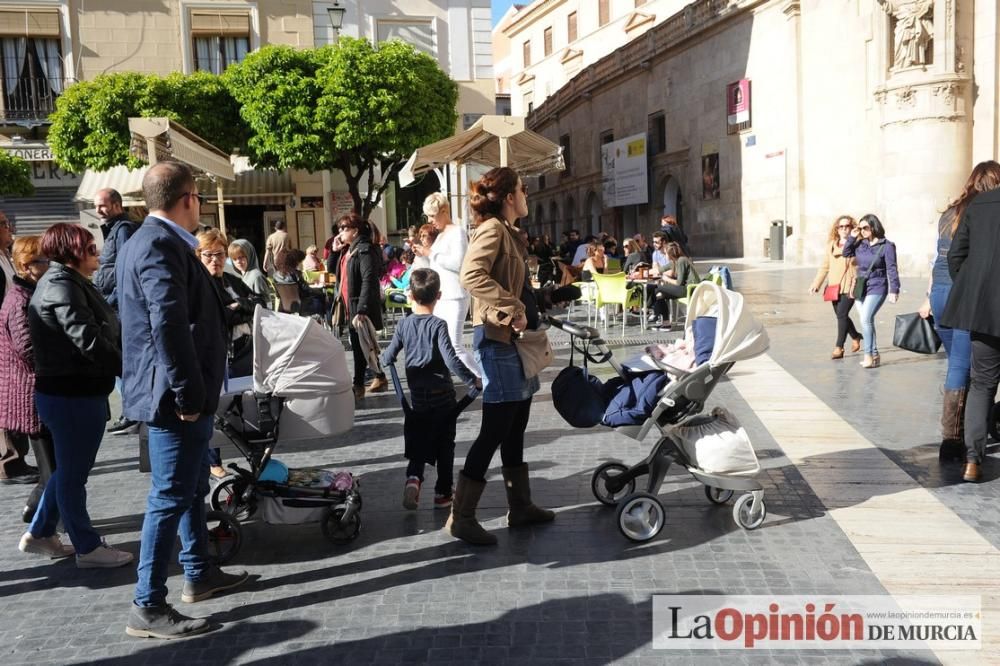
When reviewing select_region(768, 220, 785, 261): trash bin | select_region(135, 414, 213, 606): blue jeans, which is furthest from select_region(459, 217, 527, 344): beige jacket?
select_region(768, 220, 785, 261): trash bin

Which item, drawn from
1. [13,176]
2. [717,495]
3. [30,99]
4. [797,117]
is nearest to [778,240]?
[797,117]

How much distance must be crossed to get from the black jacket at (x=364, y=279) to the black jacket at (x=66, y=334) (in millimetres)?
4092

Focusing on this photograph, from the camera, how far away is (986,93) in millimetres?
23000

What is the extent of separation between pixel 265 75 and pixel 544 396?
18.2 metres

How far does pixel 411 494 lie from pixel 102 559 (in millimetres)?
1623

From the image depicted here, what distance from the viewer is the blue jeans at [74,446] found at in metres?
4.20

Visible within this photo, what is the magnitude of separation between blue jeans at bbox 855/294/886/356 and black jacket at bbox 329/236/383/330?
512cm

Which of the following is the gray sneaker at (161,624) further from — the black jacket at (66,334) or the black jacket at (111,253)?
the black jacket at (111,253)

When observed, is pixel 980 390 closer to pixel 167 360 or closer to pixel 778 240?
pixel 167 360

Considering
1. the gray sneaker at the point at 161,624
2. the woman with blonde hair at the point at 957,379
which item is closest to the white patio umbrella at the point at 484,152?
the woman with blonde hair at the point at 957,379

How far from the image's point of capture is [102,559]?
442cm

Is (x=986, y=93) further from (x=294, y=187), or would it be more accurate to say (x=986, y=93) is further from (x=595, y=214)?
(x=595, y=214)

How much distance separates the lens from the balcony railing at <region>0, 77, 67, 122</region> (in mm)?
26766

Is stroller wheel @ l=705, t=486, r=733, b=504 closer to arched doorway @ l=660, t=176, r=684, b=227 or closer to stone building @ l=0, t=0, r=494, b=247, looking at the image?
stone building @ l=0, t=0, r=494, b=247
